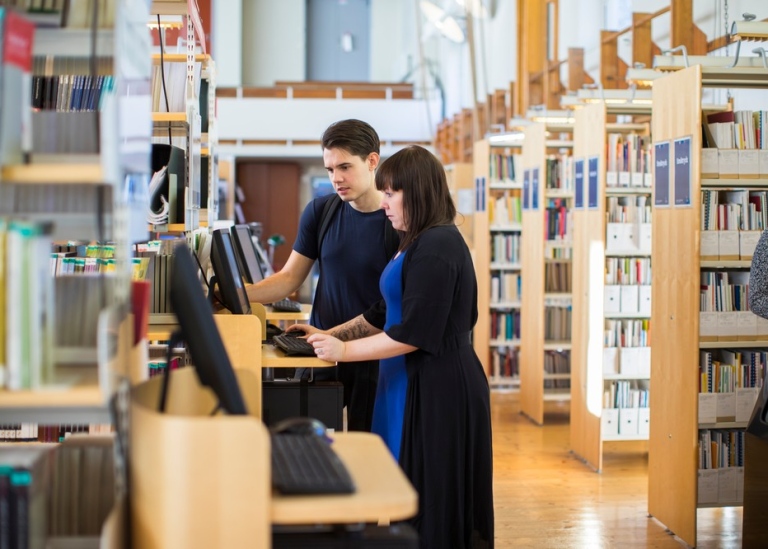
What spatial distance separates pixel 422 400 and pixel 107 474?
1.05 metres

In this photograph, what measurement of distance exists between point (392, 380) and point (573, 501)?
95.8 inches

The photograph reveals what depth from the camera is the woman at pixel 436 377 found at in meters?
2.93

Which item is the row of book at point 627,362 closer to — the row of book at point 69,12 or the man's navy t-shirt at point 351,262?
the man's navy t-shirt at point 351,262

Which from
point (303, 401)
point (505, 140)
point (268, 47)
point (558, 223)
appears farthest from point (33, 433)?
point (268, 47)

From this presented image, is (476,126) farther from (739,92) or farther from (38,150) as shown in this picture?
(38,150)

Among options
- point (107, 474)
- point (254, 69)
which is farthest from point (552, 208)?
point (254, 69)

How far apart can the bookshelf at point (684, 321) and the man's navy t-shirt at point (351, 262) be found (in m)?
1.47

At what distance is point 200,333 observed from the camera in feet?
6.48

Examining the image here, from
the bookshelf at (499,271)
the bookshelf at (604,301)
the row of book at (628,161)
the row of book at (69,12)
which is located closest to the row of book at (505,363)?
the bookshelf at (499,271)

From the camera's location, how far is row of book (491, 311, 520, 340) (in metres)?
8.71

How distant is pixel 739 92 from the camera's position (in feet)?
21.6

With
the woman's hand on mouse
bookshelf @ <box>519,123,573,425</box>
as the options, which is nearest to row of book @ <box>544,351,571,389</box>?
bookshelf @ <box>519,123,573,425</box>

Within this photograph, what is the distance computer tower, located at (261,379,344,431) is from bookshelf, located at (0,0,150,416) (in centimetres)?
130

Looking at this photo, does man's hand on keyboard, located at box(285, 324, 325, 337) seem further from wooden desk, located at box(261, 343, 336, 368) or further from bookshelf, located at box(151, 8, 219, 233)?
bookshelf, located at box(151, 8, 219, 233)
